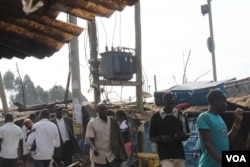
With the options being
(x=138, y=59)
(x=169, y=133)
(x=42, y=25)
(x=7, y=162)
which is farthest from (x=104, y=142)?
(x=138, y=59)

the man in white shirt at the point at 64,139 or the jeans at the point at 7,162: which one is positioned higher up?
the man in white shirt at the point at 64,139

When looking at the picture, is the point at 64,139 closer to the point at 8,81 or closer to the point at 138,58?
the point at 138,58

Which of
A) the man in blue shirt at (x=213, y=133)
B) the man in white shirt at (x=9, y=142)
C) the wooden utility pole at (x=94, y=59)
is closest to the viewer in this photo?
the man in blue shirt at (x=213, y=133)

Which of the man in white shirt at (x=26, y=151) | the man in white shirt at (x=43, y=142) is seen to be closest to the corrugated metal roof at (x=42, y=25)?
the man in white shirt at (x=43, y=142)

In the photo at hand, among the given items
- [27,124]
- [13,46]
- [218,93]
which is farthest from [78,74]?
[13,46]

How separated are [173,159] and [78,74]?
5699 millimetres

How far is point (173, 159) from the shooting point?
7.17m

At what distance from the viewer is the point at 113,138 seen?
27.0 ft

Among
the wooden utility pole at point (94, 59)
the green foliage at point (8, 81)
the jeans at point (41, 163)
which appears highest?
A: the green foliage at point (8, 81)

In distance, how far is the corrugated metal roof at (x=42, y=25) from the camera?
3398 mm

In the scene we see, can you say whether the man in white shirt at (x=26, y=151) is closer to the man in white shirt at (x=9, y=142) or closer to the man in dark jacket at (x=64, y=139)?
the man in white shirt at (x=9, y=142)

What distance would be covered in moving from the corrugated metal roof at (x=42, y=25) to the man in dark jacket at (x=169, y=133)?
3.07 m

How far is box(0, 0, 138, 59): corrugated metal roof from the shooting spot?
11.1 feet

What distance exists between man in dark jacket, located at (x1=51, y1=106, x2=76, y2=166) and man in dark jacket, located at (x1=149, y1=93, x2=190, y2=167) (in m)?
3.93
